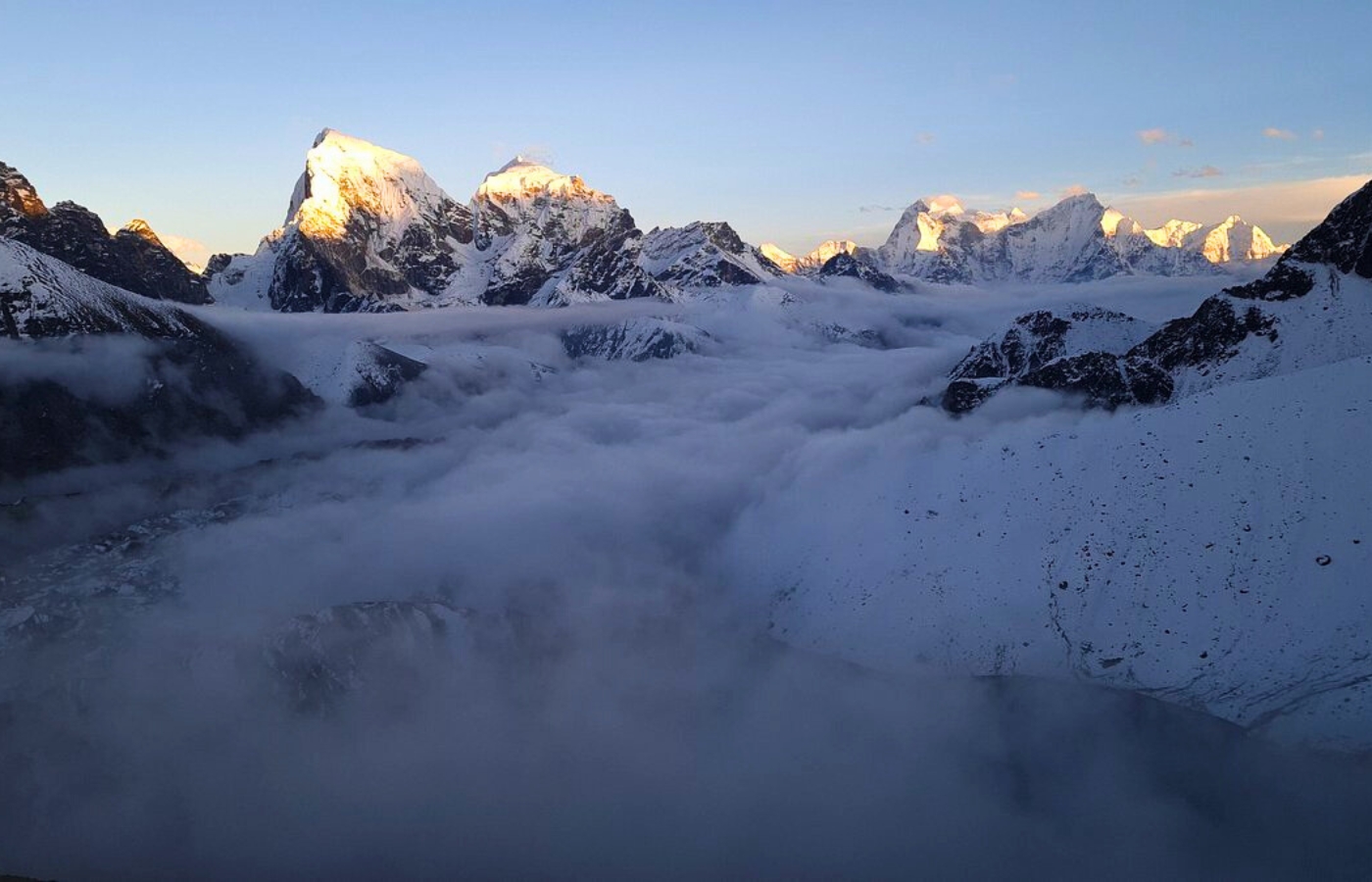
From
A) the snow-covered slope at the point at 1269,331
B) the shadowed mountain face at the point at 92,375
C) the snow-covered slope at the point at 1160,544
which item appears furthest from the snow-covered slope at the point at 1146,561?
the shadowed mountain face at the point at 92,375

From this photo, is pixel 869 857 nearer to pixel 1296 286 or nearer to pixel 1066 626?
pixel 1066 626

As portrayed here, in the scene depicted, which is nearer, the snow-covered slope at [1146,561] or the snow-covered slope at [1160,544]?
the snow-covered slope at [1146,561]

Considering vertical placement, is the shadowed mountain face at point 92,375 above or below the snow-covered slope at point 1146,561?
above

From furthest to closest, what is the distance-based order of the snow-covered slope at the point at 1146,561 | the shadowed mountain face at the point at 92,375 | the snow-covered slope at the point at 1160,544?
the shadowed mountain face at the point at 92,375 → the snow-covered slope at the point at 1160,544 → the snow-covered slope at the point at 1146,561

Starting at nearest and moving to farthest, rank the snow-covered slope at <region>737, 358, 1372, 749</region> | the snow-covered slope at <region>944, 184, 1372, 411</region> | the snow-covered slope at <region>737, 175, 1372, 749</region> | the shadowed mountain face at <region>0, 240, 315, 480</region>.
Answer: the snow-covered slope at <region>737, 358, 1372, 749</region> → the snow-covered slope at <region>737, 175, 1372, 749</region> → the snow-covered slope at <region>944, 184, 1372, 411</region> → the shadowed mountain face at <region>0, 240, 315, 480</region>

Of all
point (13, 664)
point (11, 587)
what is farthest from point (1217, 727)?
point (11, 587)

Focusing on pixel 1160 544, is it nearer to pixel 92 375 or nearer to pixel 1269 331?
pixel 1269 331

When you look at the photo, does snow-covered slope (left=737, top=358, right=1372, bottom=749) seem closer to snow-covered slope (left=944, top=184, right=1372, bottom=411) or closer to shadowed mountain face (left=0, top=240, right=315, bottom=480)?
snow-covered slope (left=944, top=184, right=1372, bottom=411)

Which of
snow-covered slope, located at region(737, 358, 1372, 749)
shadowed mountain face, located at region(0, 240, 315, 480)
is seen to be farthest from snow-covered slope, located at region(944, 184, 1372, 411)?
shadowed mountain face, located at region(0, 240, 315, 480)

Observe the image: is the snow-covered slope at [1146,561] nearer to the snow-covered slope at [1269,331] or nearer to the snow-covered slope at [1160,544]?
the snow-covered slope at [1160,544]

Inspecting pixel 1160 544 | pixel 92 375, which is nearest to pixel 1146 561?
pixel 1160 544

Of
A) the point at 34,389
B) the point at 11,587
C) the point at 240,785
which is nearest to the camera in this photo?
the point at 240,785
